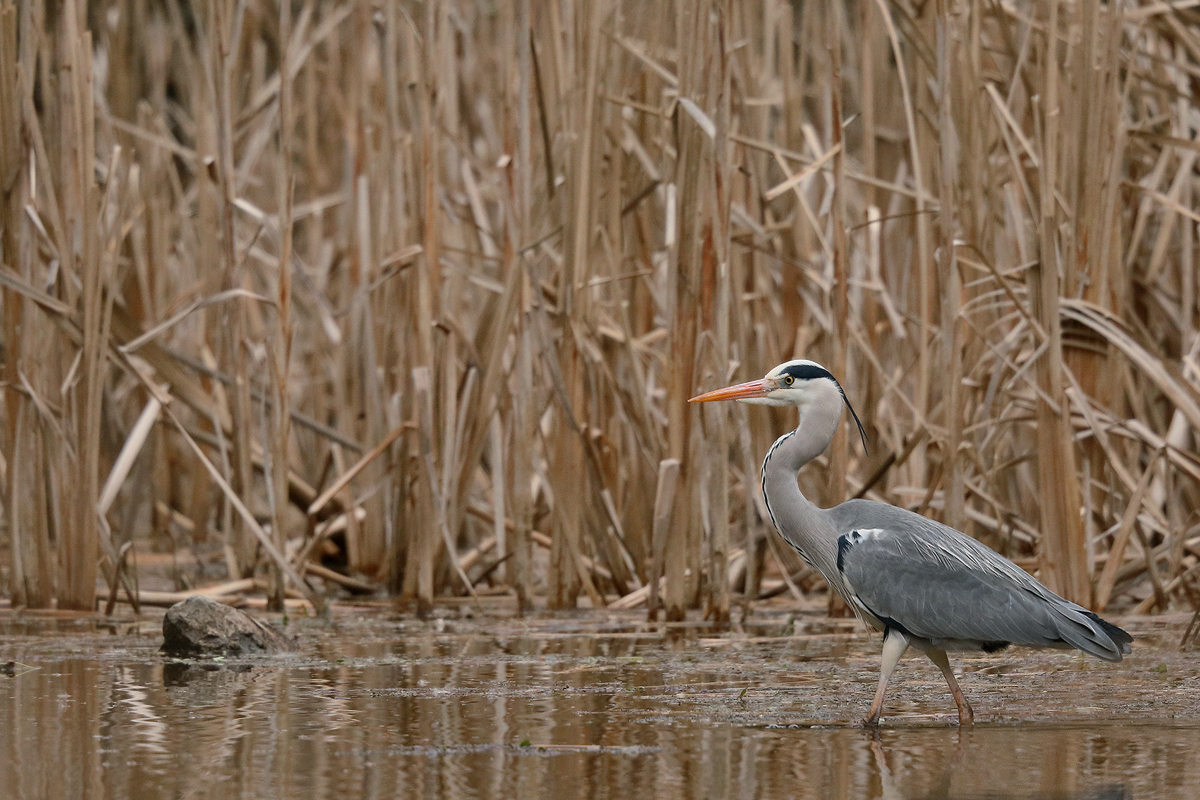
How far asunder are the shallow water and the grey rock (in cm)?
11

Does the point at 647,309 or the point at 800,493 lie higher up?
the point at 647,309

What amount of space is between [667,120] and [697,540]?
1892 millimetres

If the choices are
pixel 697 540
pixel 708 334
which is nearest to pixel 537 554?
pixel 697 540

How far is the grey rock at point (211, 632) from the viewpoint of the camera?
5461mm

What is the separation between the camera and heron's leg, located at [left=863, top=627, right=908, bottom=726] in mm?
4207

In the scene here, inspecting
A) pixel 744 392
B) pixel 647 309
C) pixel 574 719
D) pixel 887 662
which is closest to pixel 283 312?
pixel 647 309

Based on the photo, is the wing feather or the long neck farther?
the long neck

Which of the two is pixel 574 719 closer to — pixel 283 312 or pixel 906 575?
pixel 906 575

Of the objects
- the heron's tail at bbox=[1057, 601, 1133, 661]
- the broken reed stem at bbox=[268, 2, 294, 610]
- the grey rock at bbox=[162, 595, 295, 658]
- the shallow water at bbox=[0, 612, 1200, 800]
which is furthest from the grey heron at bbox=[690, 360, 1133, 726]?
the broken reed stem at bbox=[268, 2, 294, 610]

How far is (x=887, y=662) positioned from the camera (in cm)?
445

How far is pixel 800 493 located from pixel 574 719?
1163 millimetres

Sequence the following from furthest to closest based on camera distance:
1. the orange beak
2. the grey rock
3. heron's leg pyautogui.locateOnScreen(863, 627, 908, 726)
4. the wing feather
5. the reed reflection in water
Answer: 1. the grey rock
2. the orange beak
3. the wing feather
4. heron's leg pyautogui.locateOnScreen(863, 627, 908, 726)
5. the reed reflection in water

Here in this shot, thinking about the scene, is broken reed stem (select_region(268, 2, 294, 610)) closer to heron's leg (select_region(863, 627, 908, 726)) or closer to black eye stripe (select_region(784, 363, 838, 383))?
black eye stripe (select_region(784, 363, 838, 383))

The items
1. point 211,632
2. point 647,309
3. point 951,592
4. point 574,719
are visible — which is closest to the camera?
point 574,719
